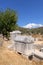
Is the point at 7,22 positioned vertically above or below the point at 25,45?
above

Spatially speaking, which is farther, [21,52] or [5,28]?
[5,28]

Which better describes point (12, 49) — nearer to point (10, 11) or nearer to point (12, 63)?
point (12, 63)

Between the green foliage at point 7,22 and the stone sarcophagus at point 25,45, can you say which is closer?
the stone sarcophagus at point 25,45

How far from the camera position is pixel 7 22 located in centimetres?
2148

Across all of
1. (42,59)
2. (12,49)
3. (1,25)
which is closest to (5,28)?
(1,25)

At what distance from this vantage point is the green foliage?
21.5 metres

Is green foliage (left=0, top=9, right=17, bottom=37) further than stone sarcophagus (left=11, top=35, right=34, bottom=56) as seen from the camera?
Yes

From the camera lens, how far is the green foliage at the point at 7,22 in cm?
2150

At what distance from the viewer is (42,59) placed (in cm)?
656

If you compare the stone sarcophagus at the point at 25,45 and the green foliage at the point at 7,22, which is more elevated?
the green foliage at the point at 7,22

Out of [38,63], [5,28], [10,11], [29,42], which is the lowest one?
[38,63]

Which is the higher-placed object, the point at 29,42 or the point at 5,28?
the point at 5,28

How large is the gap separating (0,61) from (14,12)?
17.6 meters

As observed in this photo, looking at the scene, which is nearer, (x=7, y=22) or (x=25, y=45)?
(x=25, y=45)
